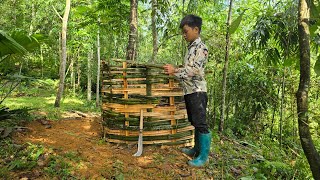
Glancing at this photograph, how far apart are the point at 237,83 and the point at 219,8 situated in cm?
259

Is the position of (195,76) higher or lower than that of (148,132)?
higher

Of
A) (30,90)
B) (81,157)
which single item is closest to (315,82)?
(81,157)

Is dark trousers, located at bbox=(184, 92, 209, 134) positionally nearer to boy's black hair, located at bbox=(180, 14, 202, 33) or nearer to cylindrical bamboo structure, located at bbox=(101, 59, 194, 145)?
cylindrical bamboo structure, located at bbox=(101, 59, 194, 145)

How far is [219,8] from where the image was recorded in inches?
348

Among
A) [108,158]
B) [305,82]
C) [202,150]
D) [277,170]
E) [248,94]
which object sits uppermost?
[305,82]

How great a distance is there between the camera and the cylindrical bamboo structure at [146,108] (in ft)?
13.5

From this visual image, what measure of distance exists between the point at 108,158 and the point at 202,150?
1350 mm

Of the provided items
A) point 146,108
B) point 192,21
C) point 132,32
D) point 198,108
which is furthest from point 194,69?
point 132,32

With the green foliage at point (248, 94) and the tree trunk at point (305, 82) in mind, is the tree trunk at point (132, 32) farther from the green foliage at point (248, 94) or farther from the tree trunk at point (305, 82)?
the green foliage at point (248, 94)

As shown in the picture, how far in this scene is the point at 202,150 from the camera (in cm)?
379

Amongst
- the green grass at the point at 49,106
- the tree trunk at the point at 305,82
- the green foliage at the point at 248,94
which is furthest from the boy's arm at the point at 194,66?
the green foliage at the point at 248,94

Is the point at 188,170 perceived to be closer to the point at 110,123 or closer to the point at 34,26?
the point at 110,123

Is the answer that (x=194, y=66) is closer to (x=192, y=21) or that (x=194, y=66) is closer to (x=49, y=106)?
(x=192, y=21)

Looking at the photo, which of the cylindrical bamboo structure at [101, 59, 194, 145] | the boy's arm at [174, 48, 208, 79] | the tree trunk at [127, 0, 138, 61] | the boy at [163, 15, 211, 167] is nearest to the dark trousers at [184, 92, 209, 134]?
the boy at [163, 15, 211, 167]
